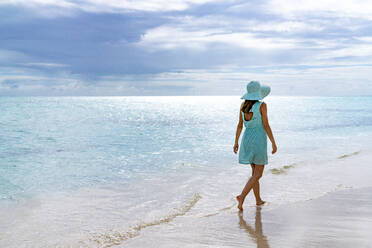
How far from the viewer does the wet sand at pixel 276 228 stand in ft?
13.7

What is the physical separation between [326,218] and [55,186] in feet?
20.3

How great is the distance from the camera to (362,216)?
16.6ft

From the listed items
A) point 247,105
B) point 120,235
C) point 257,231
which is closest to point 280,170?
point 247,105

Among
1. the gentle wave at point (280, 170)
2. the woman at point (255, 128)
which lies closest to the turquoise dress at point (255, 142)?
the woman at point (255, 128)

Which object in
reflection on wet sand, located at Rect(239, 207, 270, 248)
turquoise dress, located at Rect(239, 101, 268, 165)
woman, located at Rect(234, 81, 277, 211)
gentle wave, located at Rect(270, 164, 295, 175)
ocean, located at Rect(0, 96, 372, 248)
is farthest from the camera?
gentle wave, located at Rect(270, 164, 295, 175)

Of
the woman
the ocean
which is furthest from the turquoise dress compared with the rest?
the ocean

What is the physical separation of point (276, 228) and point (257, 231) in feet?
0.92

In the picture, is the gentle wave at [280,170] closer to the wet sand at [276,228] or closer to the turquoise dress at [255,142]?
the wet sand at [276,228]

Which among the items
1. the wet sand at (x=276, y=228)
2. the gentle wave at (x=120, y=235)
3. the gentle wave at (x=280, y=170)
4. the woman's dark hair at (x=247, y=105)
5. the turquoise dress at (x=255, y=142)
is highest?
the woman's dark hair at (x=247, y=105)

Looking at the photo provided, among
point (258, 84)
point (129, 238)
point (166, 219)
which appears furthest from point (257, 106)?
point (129, 238)

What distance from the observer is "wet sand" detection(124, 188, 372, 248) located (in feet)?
13.7

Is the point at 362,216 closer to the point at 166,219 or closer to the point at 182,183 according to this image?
the point at 166,219

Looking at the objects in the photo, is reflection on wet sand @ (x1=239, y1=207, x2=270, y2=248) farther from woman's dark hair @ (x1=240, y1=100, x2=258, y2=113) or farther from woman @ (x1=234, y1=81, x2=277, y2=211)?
woman's dark hair @ (x1=240, y1=100, x2=258, y2=113)

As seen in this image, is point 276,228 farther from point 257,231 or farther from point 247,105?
point 247,105
